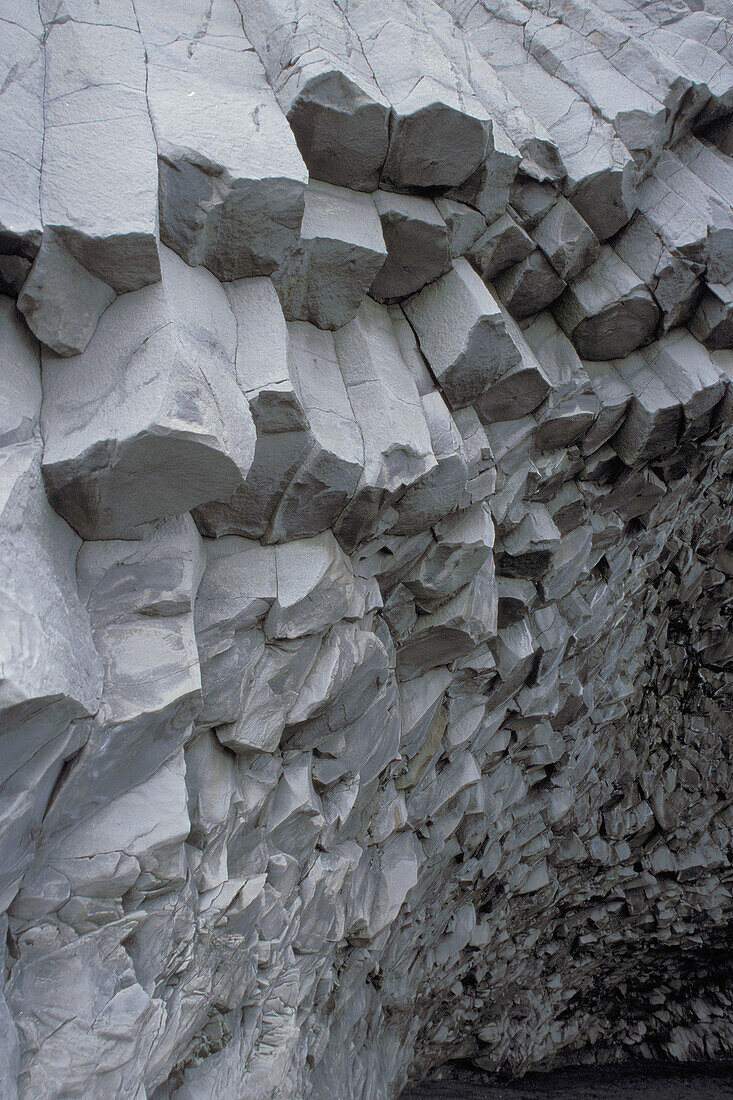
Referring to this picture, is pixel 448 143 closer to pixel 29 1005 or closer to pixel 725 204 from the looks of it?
pixel 725 204

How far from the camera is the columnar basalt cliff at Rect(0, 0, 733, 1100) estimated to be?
2707 mm

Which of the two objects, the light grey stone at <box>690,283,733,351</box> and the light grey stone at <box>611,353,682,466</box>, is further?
the light grey stone at <box>611,353,682,466</box>

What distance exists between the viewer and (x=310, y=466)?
3646mm

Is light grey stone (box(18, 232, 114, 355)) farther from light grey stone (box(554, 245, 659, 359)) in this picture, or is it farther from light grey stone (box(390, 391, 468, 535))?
light grey stone (box(554, 245, 659, 359))

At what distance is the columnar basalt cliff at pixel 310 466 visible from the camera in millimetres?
2707

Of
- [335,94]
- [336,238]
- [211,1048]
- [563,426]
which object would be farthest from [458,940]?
[335,94]

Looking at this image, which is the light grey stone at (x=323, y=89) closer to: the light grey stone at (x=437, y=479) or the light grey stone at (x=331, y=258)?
the light grey stone at (x=331, y=258)

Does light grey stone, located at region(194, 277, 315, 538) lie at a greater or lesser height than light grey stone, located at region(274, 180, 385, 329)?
lesser

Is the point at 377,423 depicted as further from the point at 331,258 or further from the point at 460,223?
the point at 460,223

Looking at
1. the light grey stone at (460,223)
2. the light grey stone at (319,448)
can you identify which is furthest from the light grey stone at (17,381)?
the light grey stone at (460,223)

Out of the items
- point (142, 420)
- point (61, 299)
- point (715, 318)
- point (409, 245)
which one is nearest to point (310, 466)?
point (142, 420)

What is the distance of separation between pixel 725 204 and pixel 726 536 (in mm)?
4224

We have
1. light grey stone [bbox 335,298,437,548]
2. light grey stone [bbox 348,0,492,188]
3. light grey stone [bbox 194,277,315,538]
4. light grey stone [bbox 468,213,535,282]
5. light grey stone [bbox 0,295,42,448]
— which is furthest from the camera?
light grey stone [bbox 468,213,535,282]

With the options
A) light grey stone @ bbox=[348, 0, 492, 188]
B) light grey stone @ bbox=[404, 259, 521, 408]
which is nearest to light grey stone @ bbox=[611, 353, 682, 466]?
light grey stone @ bbox=[404, 259, 521, 408]
